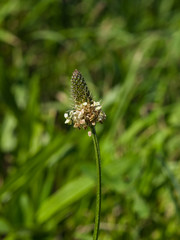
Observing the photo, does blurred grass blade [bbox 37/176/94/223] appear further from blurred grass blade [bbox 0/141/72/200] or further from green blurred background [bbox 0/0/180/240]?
blurred grass blade [bbox 0/141/72/200]

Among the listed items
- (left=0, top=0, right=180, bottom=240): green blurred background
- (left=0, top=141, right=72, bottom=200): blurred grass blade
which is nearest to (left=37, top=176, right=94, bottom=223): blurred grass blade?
(left=0, top=0, right=180, bottom=240): green blurred background

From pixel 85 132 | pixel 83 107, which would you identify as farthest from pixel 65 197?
pixel 83 107

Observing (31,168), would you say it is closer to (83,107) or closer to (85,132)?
(85,132)

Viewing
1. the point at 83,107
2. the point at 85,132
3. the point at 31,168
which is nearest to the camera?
the point at 83,107

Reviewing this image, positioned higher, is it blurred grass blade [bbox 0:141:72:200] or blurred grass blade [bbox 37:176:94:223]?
blurred grass blade [bbox 0:141:72:200]

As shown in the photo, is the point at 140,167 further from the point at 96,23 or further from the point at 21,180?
the point at 96,23

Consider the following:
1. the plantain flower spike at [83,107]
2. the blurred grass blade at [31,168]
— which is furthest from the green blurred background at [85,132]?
the plantain flower spike at [83,107]

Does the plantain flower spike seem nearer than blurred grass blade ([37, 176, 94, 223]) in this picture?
Yes

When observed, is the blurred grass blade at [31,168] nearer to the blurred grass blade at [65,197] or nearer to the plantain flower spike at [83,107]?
the blurred grass blade at [65,197]

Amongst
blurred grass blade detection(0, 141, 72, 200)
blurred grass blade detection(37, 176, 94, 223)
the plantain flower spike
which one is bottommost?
the plantain flower spike
